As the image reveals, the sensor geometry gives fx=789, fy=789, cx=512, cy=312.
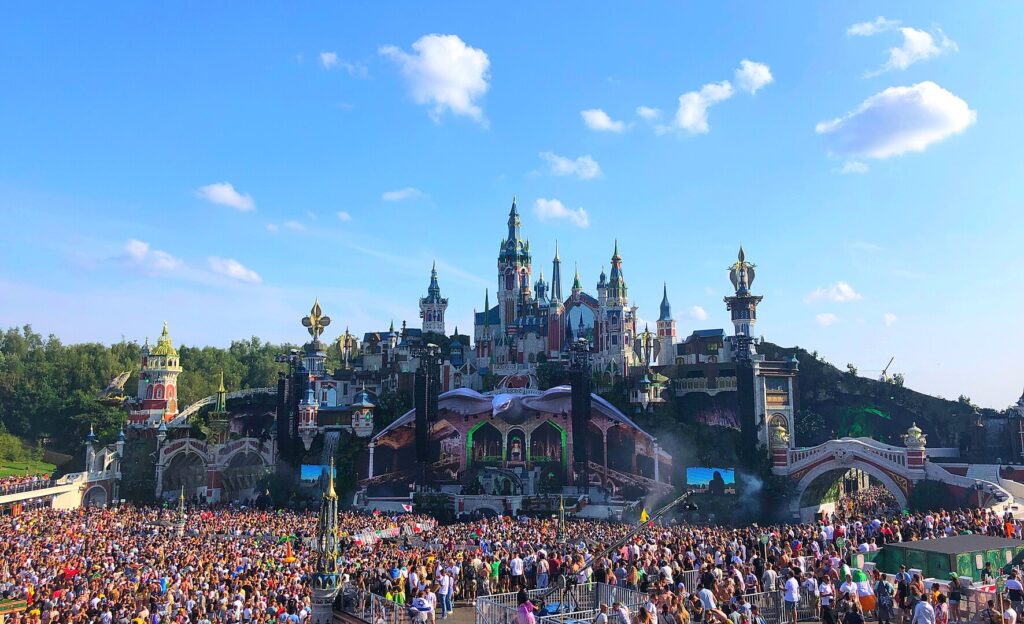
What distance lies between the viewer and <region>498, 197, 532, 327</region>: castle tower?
7512 cm

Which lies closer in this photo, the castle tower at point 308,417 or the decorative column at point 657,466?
the decorative column at point 657,466

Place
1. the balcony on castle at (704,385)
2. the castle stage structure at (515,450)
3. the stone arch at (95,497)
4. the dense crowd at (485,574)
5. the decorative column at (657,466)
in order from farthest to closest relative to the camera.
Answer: the stone arch at (95,497) < the balcony on castle at (704,385) < the castle stage structure at (515,450) < the decorative column at (657,466) < the dense crowd at (485,574)

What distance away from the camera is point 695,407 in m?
52.4

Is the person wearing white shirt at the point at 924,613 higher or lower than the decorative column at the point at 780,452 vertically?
lower

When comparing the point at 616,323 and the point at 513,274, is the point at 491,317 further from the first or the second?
the point at 616,323

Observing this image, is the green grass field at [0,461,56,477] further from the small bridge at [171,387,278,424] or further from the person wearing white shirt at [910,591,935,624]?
the person wearing white shirt at [910,591,935,624]

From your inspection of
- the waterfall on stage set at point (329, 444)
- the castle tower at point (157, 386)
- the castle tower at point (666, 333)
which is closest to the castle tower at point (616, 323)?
the castle tower at point (666, 333)

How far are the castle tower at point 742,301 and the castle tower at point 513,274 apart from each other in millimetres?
27170

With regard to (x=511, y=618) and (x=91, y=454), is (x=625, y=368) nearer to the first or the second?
(x=91, y=454)

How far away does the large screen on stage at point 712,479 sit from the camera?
148 feet

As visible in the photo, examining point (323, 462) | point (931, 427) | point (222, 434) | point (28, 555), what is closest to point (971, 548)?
point (28, 555)

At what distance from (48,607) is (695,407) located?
41.1 meters

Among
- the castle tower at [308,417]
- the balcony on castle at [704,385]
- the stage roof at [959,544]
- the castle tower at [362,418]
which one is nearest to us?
the stage roof at [959,544]

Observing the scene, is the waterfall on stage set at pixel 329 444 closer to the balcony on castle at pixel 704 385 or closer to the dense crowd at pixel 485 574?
the balcony on castle at pixel 704 385
